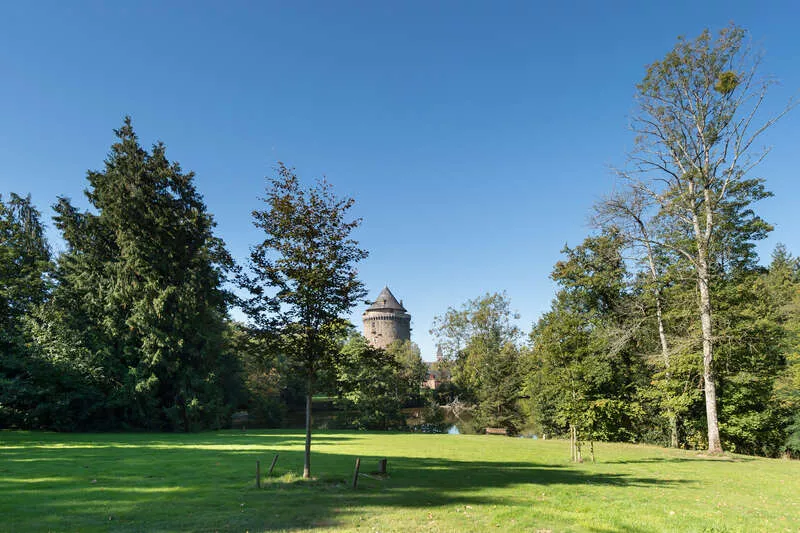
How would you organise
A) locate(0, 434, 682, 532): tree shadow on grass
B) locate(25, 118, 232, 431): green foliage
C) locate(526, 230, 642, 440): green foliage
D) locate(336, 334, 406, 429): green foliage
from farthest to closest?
locate(336, 334, 406, 429): green foliage → locate(25, 118, 232, 431): green foliage → locate(526, 230, 642, 440): green foliage → locate(0, 434, 682, 532): tree shadow on grass

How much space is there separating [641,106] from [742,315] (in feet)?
38.1

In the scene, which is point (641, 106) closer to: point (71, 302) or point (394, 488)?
point (394, 488)

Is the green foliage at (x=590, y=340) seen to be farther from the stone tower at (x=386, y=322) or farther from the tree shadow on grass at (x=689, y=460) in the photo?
the stone tower at (x=386, y=322)

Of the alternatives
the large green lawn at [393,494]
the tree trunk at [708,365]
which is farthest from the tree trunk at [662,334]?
the large green lawn at [393,494]

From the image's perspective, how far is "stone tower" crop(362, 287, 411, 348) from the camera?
72938 mm

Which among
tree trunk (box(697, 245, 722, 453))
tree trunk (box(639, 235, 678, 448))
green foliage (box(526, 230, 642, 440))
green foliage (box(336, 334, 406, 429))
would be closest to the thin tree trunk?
tree trunk (box(639, 235, 678, 448))

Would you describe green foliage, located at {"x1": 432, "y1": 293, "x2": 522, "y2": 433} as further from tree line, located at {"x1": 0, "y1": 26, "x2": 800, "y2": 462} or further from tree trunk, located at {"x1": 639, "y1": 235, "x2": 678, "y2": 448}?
tree trunk, located at {"x1": 639, "y1": 235, "x2": 678, "y2": 448}

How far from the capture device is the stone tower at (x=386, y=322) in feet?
239

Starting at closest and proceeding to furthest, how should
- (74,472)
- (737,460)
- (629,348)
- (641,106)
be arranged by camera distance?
(74,472) → (737,460) → (641,106) → (629,348)

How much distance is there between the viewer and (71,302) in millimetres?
28953

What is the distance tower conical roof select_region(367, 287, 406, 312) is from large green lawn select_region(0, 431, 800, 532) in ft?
193

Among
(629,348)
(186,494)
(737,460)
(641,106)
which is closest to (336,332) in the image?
(186,494)

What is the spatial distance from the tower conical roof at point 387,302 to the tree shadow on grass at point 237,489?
5968 centimetres

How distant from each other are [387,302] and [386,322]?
12.6 ft
